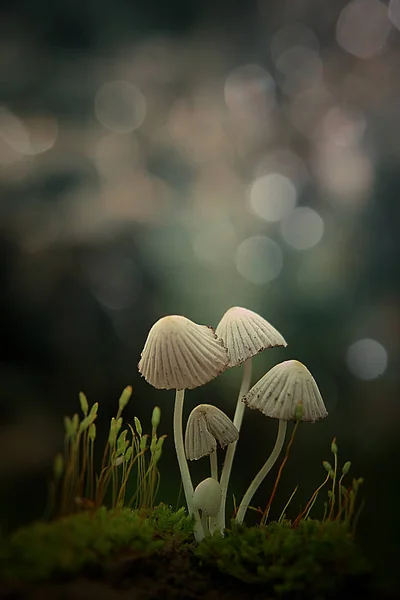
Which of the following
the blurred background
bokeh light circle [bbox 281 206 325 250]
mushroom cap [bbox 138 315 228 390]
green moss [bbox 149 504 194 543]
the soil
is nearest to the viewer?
the soil

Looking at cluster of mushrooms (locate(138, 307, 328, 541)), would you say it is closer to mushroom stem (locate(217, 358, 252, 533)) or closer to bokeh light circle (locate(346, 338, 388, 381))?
mushroom stem (locate(217, 358, 252, 533))

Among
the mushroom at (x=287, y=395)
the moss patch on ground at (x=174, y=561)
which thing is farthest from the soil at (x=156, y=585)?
the mushroom at (x=287, y=395)

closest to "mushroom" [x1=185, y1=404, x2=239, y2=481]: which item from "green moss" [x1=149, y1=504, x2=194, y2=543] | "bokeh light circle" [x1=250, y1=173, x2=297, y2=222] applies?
"green moss" [x1=149, y1=504, x2=194, y2=543]

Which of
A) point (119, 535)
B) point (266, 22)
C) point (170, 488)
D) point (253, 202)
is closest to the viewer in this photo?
point (119, 535)

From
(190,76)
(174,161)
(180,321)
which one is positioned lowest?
(180,321)

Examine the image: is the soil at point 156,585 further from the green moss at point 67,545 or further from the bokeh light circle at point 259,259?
the bokeh light circle at point 259,259

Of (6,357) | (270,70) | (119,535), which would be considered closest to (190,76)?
(270,70)

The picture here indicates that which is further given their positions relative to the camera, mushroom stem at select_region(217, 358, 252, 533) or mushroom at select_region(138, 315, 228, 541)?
mushroom stem at select_region(217, 358, 252, 533)

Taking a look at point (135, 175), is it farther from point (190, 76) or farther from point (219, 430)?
point (219, 430)
